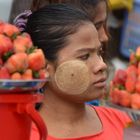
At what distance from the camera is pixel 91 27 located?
1773mm

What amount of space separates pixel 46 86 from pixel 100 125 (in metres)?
0.26

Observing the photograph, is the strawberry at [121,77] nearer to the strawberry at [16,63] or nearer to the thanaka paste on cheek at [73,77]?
the thanaka paste on cheek at [73,77]

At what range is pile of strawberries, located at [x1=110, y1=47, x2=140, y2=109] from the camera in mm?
1907

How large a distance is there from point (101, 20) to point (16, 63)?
0.99m

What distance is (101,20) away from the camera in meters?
2.17

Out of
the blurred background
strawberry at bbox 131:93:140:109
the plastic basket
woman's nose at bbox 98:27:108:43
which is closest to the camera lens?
strawberry at bbox 131:93:140:109

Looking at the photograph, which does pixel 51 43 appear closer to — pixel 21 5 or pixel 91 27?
pixel 91 27

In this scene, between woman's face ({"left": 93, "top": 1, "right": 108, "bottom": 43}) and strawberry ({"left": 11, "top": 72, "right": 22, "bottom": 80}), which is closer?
strawberry ({"left": 11, "top": 72, "right": 22, "bottom": 80})

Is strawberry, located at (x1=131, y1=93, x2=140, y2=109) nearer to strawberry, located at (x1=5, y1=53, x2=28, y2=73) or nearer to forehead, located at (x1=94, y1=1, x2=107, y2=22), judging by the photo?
forehead, located at (x1=94, y1=1, x2=107, y2=22)

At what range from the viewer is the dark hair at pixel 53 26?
176 cm

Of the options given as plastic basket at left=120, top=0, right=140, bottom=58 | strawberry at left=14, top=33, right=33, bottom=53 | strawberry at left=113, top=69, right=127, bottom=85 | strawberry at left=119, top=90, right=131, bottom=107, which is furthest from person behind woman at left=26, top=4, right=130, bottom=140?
plastic basket at left=120, top=0, right=140, bottom=58

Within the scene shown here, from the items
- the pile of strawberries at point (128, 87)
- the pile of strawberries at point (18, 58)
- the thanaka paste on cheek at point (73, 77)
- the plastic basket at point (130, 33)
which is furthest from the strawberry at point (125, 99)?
the plastic basket at point (130, 33)

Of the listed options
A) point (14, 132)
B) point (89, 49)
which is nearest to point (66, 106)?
point (89, 49)

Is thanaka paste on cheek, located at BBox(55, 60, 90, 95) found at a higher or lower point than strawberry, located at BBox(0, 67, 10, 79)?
lower
